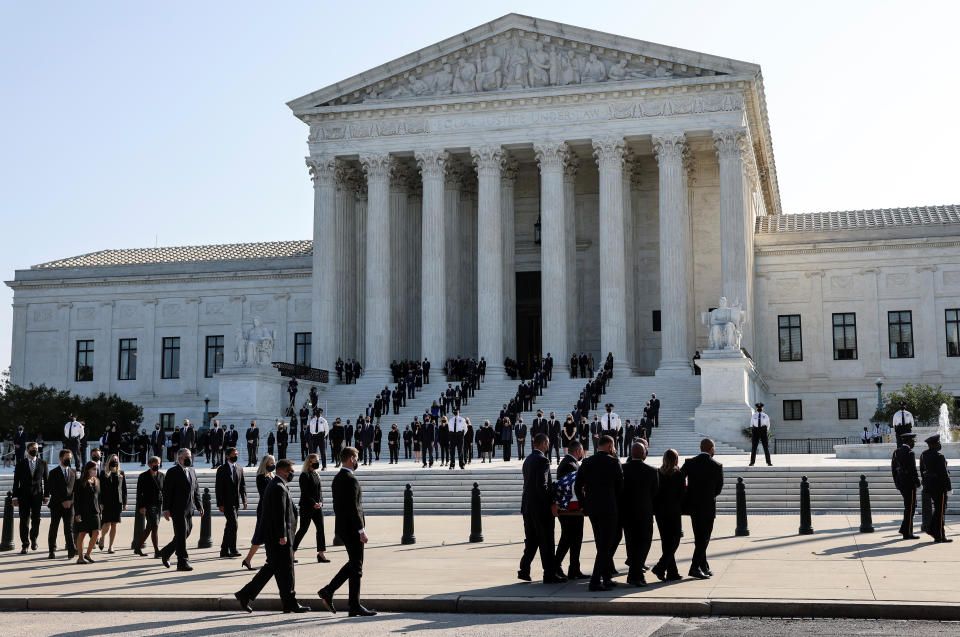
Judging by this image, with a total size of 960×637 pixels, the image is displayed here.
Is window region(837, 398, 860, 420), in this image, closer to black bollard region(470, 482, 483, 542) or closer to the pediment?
the pediment

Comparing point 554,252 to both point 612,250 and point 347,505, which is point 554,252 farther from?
point 347,505

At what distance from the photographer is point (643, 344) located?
185ft

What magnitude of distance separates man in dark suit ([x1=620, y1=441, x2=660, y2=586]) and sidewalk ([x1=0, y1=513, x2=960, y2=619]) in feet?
1.25

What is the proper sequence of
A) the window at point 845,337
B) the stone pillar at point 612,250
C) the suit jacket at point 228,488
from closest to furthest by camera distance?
1. the suit jacket at point 228,488
2. the stone pillar at point 612,250
3. the window at point 845,337

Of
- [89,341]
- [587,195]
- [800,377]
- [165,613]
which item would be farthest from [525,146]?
[165,613]

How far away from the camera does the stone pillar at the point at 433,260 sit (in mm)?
52750

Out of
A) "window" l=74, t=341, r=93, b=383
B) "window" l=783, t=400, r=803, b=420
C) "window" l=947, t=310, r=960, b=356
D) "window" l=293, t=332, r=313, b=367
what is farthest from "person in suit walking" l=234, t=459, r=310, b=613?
"window" l=74, t=341, r=93, b=383

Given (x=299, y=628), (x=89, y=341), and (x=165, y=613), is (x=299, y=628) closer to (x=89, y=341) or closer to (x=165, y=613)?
(x=165, y=613)

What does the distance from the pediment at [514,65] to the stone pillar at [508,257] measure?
4312 mm

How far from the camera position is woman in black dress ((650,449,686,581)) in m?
14.7

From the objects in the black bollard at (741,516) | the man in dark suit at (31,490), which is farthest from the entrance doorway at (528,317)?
the man in dark suit at (31,490)

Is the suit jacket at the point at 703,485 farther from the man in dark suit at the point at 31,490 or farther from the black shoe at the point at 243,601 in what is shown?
the man in dark suit at the point at 31,490

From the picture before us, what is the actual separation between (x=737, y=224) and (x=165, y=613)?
1572 inches

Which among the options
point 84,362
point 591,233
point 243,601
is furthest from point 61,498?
point 84,362
